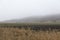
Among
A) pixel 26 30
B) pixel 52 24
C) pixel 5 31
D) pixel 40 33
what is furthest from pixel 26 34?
pixel 52 24

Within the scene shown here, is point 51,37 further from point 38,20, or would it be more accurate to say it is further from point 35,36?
point 38,20

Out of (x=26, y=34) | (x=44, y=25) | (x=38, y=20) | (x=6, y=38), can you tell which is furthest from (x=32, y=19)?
(x=6, y=38)

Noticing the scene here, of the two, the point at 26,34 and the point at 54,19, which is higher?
the point at 54,19

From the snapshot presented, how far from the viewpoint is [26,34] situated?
1979 mm

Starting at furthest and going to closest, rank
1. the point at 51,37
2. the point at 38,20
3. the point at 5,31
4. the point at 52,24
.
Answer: the point at 38,20
the point at 52,24
the point at 5,31
the point at 51,37

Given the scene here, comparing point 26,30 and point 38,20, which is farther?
point 38,20

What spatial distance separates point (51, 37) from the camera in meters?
1.89

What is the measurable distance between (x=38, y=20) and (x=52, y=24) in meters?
0.32

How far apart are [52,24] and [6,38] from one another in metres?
0.82

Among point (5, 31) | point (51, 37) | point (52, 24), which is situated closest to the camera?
point (51, 37)

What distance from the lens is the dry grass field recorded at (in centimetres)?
189

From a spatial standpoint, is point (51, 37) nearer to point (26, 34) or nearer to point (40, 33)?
point (40, 33)

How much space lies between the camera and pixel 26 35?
1.96 metres

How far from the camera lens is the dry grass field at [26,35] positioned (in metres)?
1.89
